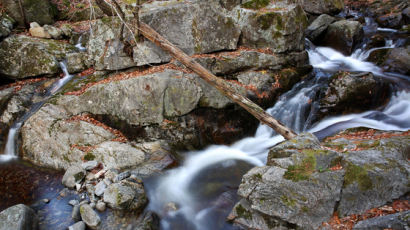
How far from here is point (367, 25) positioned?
14.9 metres

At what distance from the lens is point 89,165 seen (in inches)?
273

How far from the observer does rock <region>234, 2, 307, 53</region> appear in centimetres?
945

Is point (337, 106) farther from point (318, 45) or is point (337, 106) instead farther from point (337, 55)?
point (318, 45)

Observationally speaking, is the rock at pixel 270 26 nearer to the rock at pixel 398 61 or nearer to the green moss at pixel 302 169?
the rock at pixel 398 61

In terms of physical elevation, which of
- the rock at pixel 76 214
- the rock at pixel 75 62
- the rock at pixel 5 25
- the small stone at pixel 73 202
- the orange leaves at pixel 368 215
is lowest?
the small stone at pixel 73 202

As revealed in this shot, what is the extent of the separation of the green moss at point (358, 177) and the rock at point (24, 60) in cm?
1020

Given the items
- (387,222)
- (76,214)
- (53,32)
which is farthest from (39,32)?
(387,222)

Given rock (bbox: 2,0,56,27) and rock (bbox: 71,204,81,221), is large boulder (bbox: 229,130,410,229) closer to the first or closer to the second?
rock (bbox: 71,204,81,221)

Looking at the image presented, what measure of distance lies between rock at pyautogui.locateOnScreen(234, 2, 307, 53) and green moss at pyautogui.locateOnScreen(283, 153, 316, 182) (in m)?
5.69

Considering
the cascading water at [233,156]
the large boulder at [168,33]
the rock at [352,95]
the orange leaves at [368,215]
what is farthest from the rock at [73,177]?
the rock at [352,95]

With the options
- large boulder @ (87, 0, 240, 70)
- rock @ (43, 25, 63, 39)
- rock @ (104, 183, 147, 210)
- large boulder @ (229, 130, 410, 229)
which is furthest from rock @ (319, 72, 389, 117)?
rock @ (43, 25, 63, 39)

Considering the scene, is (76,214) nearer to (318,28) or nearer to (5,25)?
(5,25)

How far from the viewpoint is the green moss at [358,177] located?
4578mm

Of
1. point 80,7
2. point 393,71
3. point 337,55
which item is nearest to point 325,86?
point 393,71
